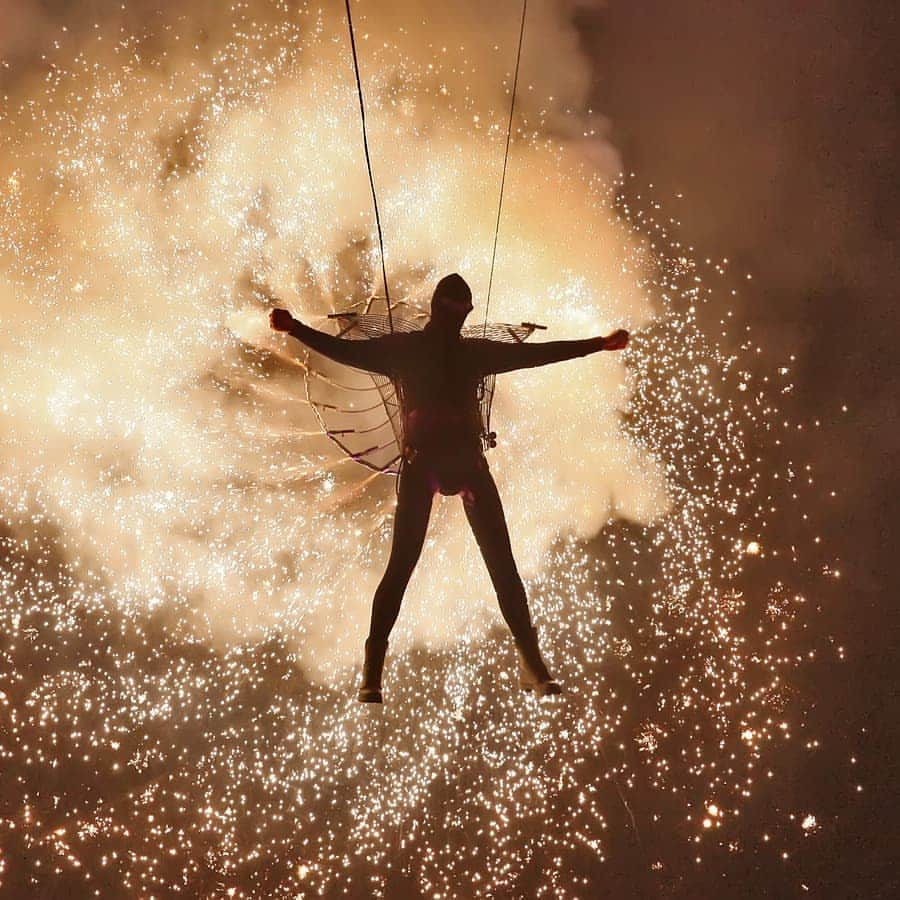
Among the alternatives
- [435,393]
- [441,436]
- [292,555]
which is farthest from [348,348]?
[292,555]

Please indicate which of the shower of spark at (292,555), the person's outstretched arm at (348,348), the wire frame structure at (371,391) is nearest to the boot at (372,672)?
the wire frame structure at (371,391)

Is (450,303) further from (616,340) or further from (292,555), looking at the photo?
(292,555)

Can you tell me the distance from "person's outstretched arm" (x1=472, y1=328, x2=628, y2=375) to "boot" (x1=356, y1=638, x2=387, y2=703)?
3.48 feet

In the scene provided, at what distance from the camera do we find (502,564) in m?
3.30

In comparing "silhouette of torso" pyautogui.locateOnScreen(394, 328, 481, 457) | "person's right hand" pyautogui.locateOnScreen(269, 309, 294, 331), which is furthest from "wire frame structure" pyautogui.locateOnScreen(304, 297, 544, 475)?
"person's right hand" pyautogui.locateOnScreen(269, 309, 294, 331)

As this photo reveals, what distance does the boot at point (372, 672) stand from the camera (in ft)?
10.0

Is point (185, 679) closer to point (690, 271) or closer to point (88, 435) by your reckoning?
point (88, 435)

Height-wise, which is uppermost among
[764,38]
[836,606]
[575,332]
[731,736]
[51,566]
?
[764,38]

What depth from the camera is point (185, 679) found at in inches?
189

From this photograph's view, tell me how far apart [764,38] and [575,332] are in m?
2.46

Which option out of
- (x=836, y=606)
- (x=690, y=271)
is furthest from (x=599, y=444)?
(x=836, y=606)

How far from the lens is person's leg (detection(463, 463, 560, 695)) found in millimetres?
3279

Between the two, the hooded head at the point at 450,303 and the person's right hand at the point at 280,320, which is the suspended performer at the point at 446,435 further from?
the person's right hand at the point at 280,320

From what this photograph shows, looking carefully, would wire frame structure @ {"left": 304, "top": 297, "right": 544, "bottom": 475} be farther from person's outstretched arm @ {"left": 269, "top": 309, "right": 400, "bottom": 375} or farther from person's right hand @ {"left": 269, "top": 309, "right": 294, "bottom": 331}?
person's right hand @ {"left": 269, "top": 309, "right": 294, "bottom": 331}
